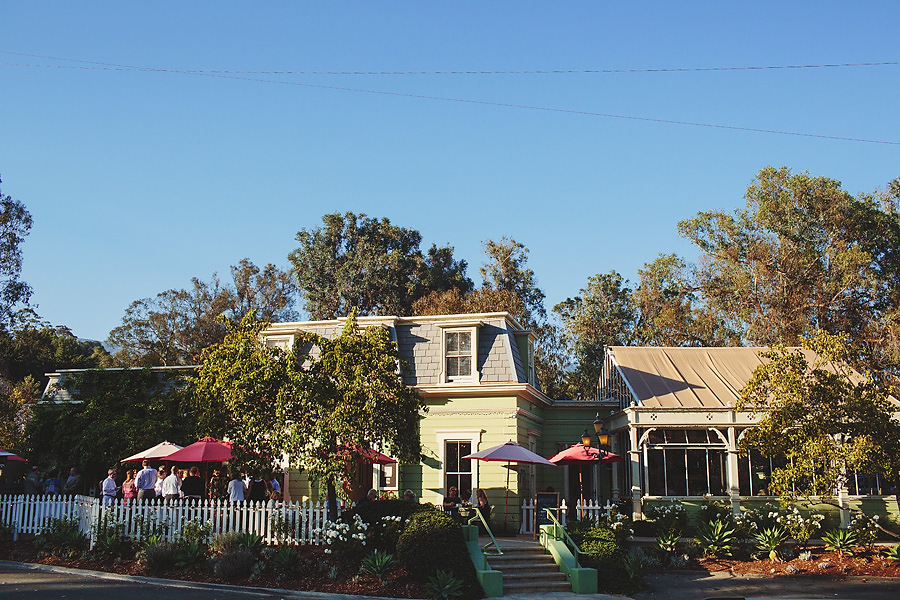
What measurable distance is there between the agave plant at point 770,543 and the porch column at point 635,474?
3.11 metres

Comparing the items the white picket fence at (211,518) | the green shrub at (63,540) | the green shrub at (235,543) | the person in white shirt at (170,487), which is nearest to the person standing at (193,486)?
the person in white shirt at (170,487)

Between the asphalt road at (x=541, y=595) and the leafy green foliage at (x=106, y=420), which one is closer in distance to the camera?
the asphalt road at (x=541, y=595)

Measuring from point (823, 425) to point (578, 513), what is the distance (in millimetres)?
5739

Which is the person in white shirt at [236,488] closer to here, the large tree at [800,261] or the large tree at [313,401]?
the large tree at [313,401]

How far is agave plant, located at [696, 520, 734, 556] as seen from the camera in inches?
692

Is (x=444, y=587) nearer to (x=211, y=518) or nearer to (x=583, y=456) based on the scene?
(x=211, y=518)

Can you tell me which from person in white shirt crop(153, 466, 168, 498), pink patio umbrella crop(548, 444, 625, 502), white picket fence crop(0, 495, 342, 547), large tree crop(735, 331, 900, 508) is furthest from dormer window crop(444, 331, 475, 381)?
person in white shirt crop(153, 466, 168, 498)

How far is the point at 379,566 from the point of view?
13.6 metres

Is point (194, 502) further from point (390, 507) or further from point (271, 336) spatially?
point (271, 336)

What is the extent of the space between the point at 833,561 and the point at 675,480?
4.63 m

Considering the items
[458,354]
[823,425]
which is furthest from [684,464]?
[458,354]

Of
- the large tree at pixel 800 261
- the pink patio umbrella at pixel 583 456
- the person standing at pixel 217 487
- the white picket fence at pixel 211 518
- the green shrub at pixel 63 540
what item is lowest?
the green shrub at pixel 63 540

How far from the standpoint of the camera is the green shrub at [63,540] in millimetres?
15461

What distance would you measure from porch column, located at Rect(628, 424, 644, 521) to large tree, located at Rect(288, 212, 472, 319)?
22.3 metres
